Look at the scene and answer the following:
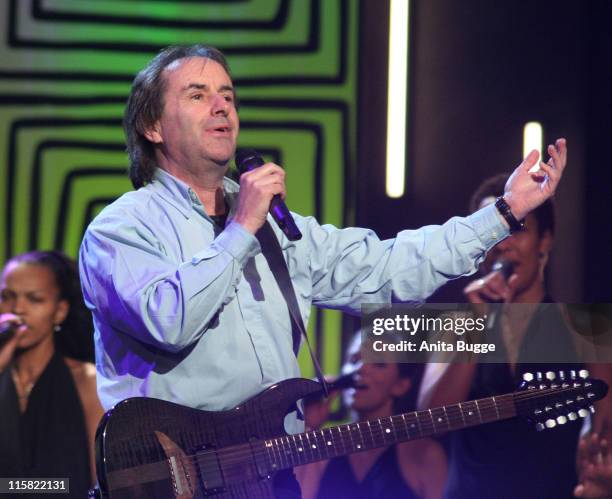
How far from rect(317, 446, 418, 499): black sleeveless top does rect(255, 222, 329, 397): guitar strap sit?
0.93m

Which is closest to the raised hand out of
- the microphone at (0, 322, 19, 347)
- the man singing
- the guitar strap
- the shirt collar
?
the man singing

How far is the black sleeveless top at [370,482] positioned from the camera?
288 centimetres

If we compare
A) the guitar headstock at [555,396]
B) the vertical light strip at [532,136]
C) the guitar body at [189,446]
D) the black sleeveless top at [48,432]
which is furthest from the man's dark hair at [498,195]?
the black sleeveless top at [48,432]

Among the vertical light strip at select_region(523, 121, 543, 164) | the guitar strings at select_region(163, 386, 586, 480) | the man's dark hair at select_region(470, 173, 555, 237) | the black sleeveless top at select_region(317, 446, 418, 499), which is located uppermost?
the vertical light strip at select_region(523, 121, 543, 164)

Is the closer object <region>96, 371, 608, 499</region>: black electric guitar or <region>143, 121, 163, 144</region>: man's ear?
<region>96, 371, 608, 499</region>: black electric guitar

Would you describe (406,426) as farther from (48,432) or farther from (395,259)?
(48,432)

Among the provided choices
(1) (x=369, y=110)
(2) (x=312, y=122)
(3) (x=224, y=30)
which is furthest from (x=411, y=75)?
(3) (x=224, y=30)

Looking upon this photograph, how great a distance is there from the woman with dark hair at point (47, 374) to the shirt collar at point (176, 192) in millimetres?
1267

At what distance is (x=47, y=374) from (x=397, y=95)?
59.8 inches

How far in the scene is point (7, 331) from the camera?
3.18 meters

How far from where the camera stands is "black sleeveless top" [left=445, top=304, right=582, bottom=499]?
256 centimetres

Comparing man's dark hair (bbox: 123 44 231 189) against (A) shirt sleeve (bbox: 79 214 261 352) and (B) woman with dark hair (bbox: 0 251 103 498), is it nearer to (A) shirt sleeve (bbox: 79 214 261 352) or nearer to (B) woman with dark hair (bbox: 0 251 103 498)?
(A) shirt sleeve (bbox: 79 214 261 352)

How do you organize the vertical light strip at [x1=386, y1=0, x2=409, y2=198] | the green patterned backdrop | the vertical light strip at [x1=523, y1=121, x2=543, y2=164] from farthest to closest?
the green patterned backdrop
the vertical light strip at [x1=386, y1=0, x2=409, y2=198]
the vertical light strip at [x1=523, y1=121, x2=543, y2=164]

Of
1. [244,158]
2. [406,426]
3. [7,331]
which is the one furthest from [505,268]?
[7,331]
